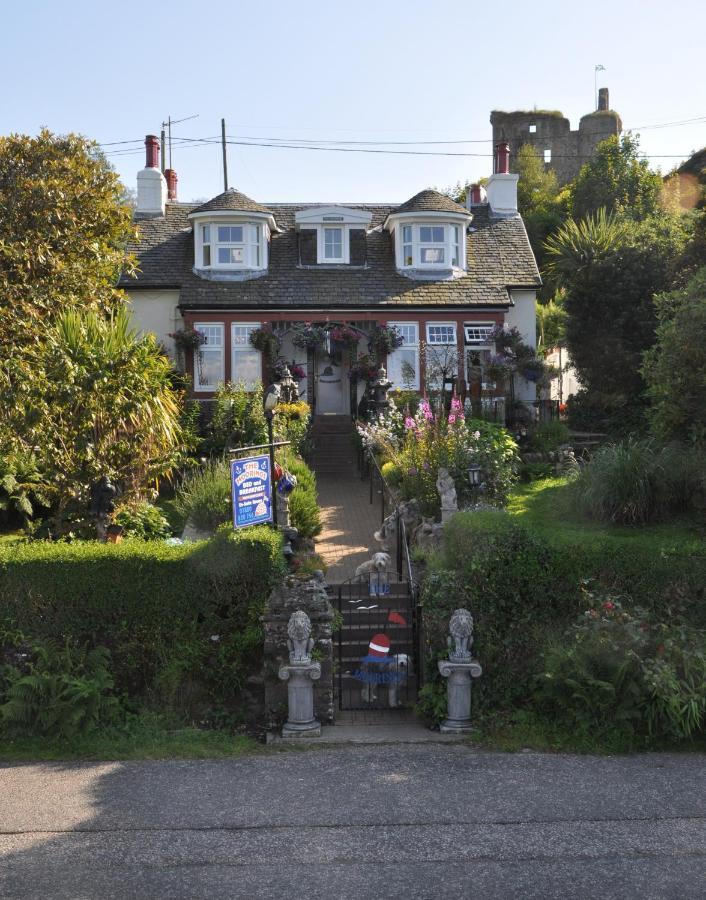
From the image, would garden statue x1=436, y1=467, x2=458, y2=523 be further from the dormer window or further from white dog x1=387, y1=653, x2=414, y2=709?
the dormer window

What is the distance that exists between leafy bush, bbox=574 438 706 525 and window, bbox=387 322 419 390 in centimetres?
1146

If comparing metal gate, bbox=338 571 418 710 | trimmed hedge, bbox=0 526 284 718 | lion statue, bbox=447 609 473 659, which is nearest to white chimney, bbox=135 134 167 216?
metal gate, bbox=338 571 418 710

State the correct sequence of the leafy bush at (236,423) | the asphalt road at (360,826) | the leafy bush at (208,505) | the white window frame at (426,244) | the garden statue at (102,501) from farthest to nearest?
the white window frame at (426,244) < the leafy bush at (236,423) < the leafy bush at (208,505) < the garden statue at (102,501) < the asphalt road at (360,826)

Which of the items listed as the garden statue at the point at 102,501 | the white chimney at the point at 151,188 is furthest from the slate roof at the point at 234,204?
the garden statue at the point at 102,501

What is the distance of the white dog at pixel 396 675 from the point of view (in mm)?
9328

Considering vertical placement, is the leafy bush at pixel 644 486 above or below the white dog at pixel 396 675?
above

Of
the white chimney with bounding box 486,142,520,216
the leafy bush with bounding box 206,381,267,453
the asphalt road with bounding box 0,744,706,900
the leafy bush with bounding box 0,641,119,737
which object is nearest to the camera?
the asphalt road with bounding box 0,744,706,900

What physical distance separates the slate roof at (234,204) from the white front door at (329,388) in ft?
13.8

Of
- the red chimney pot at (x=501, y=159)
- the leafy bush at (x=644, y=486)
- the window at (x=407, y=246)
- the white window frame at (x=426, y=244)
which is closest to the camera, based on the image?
the leafy bush at (x=644, y=486)

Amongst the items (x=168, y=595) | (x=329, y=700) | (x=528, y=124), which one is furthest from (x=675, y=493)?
(x=528, y=124)

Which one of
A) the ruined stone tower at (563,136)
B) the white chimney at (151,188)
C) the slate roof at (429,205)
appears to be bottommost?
the slate roof at (429,205)

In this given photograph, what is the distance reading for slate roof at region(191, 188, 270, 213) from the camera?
23297 millimetres

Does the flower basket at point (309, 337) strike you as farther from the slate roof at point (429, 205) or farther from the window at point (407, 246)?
the slate roof at point (429, 205)

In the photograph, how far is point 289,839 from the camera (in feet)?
Answer: 21.7
